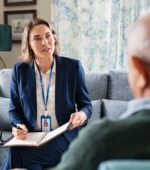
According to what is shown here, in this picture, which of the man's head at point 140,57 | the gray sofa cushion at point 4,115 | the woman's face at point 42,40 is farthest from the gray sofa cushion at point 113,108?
the man's head at point 140,57

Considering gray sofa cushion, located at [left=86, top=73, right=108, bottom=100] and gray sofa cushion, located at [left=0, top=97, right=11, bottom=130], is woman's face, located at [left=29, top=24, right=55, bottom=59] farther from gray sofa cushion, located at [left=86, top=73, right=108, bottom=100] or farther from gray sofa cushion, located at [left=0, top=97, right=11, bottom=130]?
gray sofa cushion, located at [left=0, top=97, right=11, bottom=130]

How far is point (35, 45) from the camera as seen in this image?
2.17 m

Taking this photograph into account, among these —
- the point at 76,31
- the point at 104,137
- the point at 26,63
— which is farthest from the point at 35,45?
the point at 104,137

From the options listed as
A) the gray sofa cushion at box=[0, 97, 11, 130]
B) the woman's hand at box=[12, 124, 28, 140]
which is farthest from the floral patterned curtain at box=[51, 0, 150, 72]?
the woman's hand at box=[12, 124, 28, 140]

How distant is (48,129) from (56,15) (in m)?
1.55

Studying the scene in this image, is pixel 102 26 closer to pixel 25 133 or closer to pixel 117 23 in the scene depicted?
pixel 117 23

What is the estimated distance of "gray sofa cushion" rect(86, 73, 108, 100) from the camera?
8.85 feet

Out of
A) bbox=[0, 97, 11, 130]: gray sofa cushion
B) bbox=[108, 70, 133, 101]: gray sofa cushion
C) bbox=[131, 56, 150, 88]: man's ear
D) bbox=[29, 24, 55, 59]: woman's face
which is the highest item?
bbox=[29, 24, 55, 59]: woman's face

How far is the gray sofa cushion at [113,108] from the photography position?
2.55 metres

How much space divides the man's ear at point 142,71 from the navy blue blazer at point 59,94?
1336 millimetres

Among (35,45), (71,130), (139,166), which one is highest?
(35,45)

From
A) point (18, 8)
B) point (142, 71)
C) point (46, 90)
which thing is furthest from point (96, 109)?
point (142, 71)

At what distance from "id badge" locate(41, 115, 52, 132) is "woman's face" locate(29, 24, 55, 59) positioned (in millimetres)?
420

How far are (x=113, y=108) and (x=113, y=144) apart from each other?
190 cm
